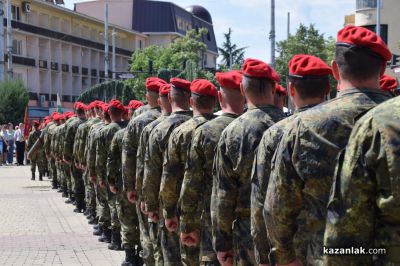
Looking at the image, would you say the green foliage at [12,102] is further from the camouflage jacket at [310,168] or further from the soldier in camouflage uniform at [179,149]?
the camouflage jacket at [310,168]

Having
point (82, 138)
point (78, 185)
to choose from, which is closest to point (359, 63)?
point (82, 138)

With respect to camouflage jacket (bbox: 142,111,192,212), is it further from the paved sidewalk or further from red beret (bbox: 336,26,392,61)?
red beret (bbox: 336,26,392,61)

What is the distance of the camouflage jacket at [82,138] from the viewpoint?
12227mm

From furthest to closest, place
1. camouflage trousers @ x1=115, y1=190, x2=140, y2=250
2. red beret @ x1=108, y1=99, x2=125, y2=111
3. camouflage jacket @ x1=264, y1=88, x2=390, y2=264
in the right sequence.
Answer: red beret @ x1=108, y1=99, x2=125, y2=111
camouflage trousers @ x1=115, y1=190, x2=140, y2=250
camouflage jacket @ x1=264, y1=88, x2=390, y2=264

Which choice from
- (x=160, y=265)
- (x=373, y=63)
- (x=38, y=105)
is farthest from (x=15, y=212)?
(x=38, y=105)

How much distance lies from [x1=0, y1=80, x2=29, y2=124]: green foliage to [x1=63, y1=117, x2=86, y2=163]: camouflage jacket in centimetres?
3276

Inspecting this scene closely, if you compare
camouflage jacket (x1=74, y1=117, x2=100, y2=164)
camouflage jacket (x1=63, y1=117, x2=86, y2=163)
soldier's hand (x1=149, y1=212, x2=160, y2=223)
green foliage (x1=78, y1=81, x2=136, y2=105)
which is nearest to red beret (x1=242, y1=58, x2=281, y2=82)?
soldier's hand (x1=149, y1=212, x2=160, y2=223)

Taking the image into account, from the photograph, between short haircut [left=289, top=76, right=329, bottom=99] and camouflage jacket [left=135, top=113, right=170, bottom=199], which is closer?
short haircut [left=289, top=76, right=329, bottom=99]

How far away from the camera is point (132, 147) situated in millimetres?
7809

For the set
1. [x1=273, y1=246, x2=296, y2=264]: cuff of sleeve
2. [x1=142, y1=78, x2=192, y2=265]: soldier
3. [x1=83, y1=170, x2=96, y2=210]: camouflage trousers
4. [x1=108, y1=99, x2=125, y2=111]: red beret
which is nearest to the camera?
[x1=273, y1=246, x2=296, y2=264]: cuff of sleeve

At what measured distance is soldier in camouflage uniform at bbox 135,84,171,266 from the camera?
6.53m

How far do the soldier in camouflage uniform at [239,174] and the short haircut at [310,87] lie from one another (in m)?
0.73

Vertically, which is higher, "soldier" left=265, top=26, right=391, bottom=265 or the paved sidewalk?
"soldier" left=265, top=26, right=391, bottom=265

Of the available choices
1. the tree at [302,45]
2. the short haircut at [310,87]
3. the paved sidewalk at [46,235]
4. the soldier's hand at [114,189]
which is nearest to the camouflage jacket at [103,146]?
the soldier's hand at [114,189]
